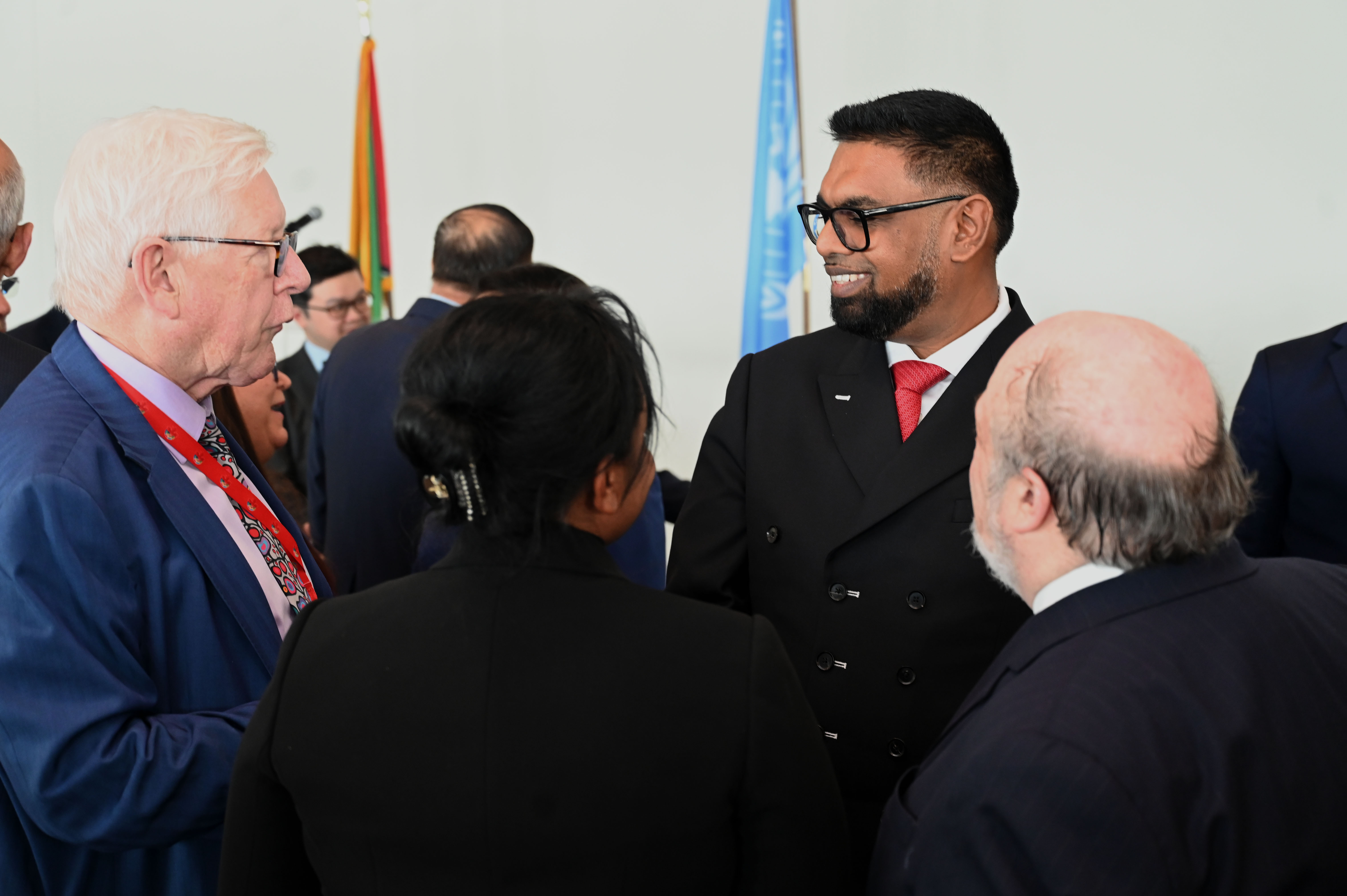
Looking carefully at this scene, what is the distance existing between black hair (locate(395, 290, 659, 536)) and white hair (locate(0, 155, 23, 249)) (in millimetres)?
1325

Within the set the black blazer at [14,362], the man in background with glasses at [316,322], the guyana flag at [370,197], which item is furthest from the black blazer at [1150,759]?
the guyana flag at [370,197]

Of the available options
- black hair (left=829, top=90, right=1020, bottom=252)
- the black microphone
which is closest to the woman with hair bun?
the black microphone

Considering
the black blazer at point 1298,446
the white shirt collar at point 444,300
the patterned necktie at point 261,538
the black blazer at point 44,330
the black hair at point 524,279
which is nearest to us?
the patterned necktie at point 261,538

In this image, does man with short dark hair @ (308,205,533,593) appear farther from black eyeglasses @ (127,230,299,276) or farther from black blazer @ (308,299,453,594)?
black eyeglasses @ (127,230,299,276)

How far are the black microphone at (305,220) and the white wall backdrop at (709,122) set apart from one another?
0.17 metres

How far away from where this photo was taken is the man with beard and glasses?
1.68 metres

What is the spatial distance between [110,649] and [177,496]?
205 millimetres

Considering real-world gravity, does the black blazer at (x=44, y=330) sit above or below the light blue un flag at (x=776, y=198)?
below

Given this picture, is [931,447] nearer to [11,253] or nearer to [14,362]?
[14,362]

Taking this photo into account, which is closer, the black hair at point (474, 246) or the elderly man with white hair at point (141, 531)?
the elderly man with white hair at point (141, 531)

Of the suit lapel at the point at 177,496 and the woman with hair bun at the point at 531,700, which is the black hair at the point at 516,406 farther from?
the suit lapel at the point at 177,496

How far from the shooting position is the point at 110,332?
1438 millimetres

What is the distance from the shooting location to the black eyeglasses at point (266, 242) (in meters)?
1.42

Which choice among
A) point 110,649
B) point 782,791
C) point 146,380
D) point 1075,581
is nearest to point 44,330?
point 146,380
